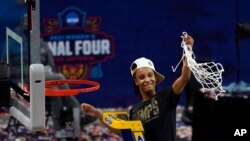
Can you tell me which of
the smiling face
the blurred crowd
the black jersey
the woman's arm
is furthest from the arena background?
the woman's arm

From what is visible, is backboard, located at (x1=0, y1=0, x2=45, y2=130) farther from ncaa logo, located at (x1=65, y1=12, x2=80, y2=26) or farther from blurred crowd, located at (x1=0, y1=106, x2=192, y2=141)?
ncaa logo, located at (x1=65, y1=12, x2=80, y2=26)

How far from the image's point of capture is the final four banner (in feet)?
39.4

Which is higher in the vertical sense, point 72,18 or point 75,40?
point 72,18

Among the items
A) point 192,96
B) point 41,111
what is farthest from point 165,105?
point 192,96

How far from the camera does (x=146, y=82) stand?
6926mm

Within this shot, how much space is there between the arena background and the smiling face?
5.12m

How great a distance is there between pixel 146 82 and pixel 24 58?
1.18 meters

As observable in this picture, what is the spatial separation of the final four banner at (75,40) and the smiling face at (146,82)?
5.07 metres

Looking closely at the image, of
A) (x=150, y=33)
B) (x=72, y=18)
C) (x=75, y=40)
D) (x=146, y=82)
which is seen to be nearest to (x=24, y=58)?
(x=146, y=82)

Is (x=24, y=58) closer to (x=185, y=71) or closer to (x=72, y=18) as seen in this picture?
(x=185, y=71)

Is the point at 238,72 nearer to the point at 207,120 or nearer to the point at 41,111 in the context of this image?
the point at 207,120

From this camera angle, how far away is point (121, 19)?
12.3 metres

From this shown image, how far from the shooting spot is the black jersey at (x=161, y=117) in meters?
6.71

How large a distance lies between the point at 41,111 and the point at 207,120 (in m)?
2.73
